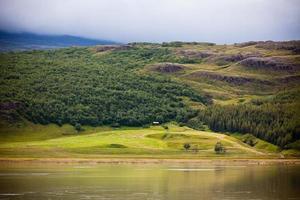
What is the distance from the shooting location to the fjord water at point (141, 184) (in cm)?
9838

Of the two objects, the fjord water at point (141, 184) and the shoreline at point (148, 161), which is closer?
the fjord water at point (141, 184)

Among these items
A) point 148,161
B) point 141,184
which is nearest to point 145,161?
point 148,161

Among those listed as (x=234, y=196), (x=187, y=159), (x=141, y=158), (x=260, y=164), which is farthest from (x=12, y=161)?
(x=234, y=196)

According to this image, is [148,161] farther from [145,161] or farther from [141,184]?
[141,184]

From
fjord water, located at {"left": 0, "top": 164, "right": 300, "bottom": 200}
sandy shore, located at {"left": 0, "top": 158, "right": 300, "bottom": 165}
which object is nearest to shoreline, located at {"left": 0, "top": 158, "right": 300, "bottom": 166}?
sandy shore, located at {"left": 0, "top": 158, "right": 300, "bottom": 165}

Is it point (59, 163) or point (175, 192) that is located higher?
point (175, 192)

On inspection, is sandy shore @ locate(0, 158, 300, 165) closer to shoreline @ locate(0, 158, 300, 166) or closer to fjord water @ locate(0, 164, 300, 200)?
shoreline @ locate(0, 158, 300, 166)

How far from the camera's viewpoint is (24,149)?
618ft

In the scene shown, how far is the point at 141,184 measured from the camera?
115 metres

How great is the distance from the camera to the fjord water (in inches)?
3873

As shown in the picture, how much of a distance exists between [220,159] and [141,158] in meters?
23.4

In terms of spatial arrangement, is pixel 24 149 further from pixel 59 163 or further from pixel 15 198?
pixel 15 198

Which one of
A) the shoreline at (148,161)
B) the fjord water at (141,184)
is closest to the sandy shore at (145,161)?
the shoreline at (148,161)

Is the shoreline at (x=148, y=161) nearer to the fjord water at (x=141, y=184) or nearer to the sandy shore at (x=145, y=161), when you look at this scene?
the sandy shore at (x=145, y=161)
